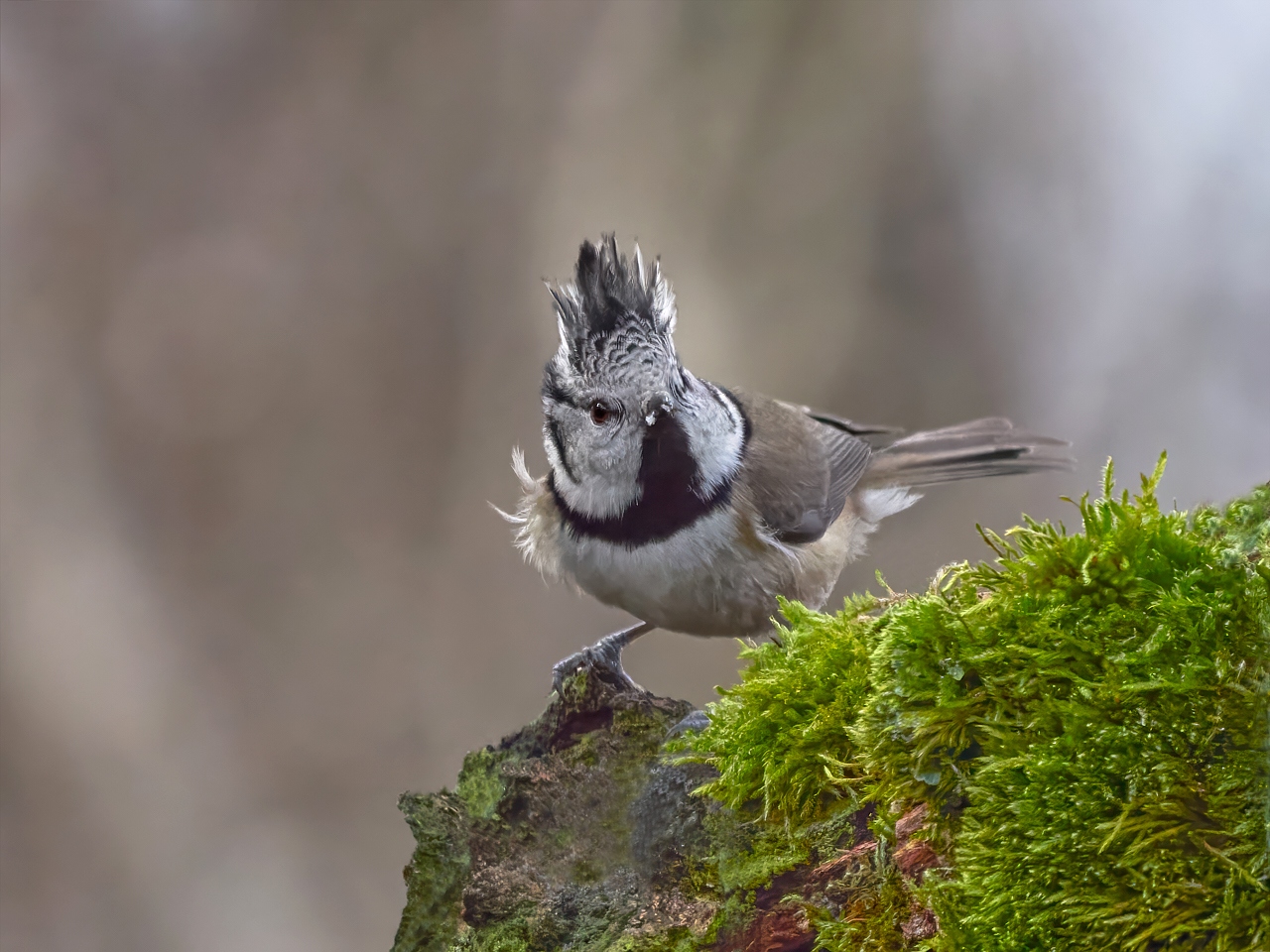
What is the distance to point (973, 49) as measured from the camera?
3.49 metres

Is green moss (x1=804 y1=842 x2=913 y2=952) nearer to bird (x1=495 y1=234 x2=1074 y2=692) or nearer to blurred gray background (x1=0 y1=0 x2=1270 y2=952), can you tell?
bird (x1=495 y1=234 x2=1074 y2=692)

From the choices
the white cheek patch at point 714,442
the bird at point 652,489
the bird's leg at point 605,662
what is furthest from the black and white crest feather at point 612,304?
the bird's leg at point 605,662

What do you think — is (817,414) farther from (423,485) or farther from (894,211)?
(423,485)

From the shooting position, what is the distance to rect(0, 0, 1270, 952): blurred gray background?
3.21 meters

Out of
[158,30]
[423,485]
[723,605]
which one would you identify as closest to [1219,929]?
[723,605]

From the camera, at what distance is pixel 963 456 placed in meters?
2.84

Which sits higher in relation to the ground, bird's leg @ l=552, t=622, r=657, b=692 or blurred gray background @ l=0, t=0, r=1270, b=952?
blurred gray background @ l=0, t=0, r=1270, b=952

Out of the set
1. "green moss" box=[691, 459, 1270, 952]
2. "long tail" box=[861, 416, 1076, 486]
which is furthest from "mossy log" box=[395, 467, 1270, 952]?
"long tail" box=[861, 416, 1076, 486]

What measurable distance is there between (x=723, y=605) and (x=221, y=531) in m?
2.32

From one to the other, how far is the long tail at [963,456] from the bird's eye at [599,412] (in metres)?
1.21

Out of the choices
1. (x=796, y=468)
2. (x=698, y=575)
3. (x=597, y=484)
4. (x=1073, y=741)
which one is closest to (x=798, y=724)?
(x=1073, y=741)

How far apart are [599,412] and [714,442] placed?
0.31 m

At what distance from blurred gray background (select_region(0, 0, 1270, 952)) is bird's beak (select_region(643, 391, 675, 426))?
53.6 inches

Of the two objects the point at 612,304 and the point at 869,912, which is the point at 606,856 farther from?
the point at 612,304
